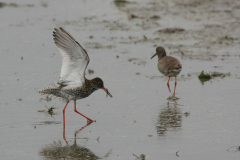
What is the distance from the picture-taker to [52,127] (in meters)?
7.89

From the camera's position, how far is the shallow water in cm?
695

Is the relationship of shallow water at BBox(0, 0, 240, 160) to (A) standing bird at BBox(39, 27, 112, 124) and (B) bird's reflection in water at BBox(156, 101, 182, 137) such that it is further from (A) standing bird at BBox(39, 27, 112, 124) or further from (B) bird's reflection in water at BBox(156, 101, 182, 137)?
(A) standing bird at BBox(39, 27, 112, 124)

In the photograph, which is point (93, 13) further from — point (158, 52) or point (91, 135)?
point (91, 135)

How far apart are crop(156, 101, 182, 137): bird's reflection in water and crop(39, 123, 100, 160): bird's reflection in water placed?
4.67ft

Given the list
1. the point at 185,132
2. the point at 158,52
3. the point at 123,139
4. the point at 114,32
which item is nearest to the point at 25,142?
the point at 123,139

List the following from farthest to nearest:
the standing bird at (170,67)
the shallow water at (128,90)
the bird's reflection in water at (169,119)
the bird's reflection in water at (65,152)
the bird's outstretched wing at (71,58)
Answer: the standing bird at (170,67)
the bird's outstretched wing at (71,58)
the bird's reflection in water at (169,119)
the shallow water at (128,90)
the bird's reflection in water at (65,152)

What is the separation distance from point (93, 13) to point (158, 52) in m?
10.8

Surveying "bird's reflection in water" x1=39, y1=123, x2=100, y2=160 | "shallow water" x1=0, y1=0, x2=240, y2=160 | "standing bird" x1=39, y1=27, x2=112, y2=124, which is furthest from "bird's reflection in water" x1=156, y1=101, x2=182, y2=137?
"bird's reflection in water" x1=39, y1=123, x2=100, y2=160

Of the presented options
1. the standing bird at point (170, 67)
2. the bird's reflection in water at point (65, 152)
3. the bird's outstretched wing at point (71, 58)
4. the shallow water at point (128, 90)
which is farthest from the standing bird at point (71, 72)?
the standing bird at point (170, 67)

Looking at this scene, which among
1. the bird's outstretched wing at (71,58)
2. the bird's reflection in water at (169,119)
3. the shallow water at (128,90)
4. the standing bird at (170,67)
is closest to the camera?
the shallow water at (128,90)

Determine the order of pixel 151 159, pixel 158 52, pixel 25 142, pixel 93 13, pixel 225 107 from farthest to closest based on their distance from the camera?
1. pixel 93 13
2. pixel 158 52
3. pixel 225 107
4. pixel 25 142
5. pixel 151 159

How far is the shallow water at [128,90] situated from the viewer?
695cm

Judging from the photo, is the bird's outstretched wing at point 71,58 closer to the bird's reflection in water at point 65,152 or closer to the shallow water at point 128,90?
the shallow water at point 128,90

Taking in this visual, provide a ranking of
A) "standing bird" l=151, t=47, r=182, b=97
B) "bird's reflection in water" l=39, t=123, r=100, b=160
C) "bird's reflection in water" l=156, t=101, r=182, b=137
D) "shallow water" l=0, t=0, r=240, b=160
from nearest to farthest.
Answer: "bird's reflection in water" l=39, t=123, r=100, b=160
"shallow water" l=0, t=0, r=240, b=160
"bird's reflection in water" l=156, t=101, r=182, b=137
"standing bird" l=151, t=47, r=182, b=97
